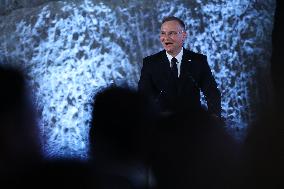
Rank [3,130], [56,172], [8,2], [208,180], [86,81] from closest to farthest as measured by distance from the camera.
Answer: [56,172] → [3,130] → [208,180] → [86,81] → [8,2]

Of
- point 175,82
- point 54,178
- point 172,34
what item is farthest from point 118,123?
point 54,178

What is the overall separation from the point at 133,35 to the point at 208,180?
731 millimetres

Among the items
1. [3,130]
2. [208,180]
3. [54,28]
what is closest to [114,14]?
[54,28]

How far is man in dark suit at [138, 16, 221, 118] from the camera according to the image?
57.1 inches

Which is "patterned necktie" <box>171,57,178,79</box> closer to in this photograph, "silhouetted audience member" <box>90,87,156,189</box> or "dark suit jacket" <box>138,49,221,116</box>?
"dark suit jacket" <box>138,49,221,116</box>

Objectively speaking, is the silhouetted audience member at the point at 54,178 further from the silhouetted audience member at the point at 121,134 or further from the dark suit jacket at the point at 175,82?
the dark suit jacket at the point at 175,82

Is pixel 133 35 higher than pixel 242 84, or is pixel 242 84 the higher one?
pixel 133 35

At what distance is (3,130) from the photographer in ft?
3.28

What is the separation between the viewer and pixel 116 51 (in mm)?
1808

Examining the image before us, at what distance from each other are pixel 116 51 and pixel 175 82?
1.43ft

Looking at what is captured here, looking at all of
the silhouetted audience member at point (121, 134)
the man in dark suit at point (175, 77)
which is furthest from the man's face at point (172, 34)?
the silhouetted audience member at point (121, 134)

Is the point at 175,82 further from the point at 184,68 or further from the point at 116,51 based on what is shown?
the point at 116,51

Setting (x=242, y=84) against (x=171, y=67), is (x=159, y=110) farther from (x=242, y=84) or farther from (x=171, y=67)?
(x=242, y=84)

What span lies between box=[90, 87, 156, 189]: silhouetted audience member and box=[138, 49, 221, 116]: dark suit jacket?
13cm
